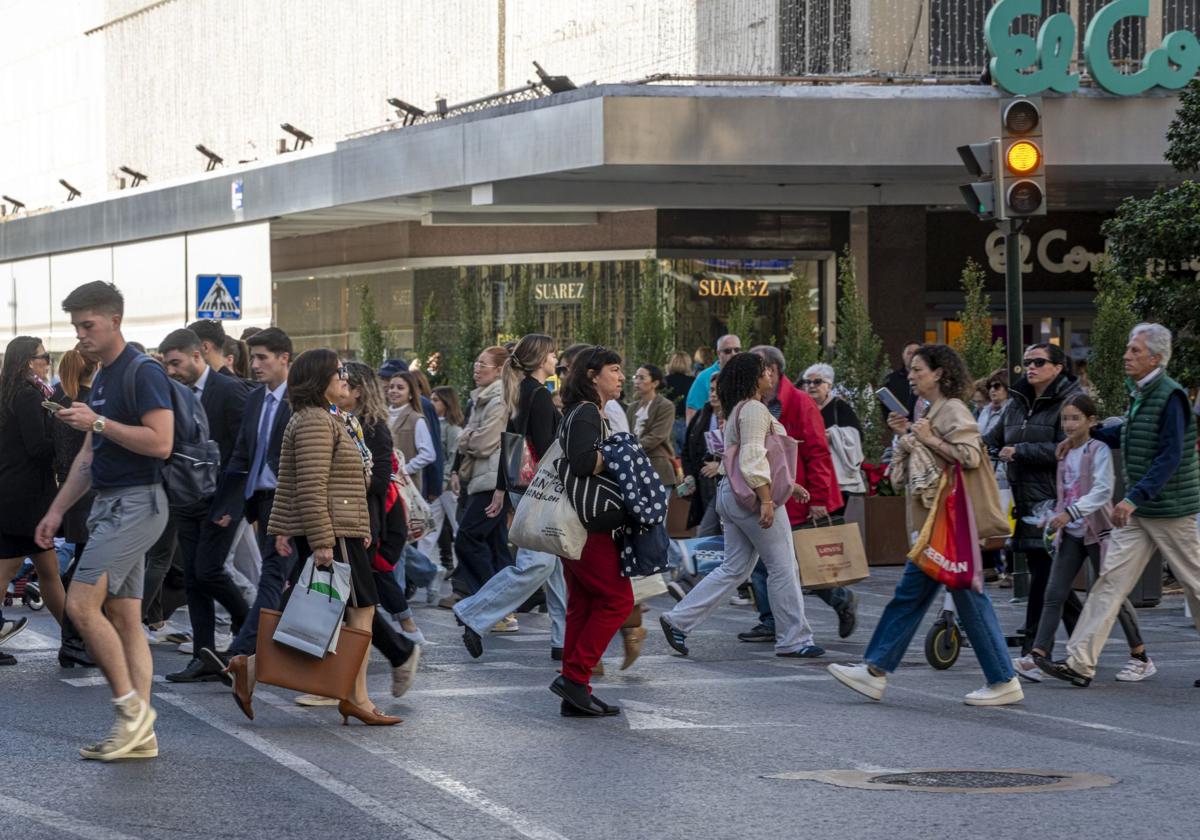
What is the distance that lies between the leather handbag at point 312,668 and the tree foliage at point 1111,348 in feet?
35.6

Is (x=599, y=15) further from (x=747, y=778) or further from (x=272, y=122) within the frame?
(x=747, y=778)

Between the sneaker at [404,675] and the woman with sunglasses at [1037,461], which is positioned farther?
the woman with sunglasses at [1037,461]

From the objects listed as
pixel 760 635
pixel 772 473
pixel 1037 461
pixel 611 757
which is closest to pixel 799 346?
pixel 760 635

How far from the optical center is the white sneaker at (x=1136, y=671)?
11008mm

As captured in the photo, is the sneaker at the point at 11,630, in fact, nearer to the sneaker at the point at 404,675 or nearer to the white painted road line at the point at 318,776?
the white painted road line at the point at 318,776

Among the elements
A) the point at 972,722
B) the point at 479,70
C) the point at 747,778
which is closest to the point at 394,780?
the point at 747,778

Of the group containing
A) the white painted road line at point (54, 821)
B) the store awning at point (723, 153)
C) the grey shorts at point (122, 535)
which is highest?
the store awning at point (723, 153)

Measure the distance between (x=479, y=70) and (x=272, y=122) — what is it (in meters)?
7.69

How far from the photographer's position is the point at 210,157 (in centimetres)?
3762

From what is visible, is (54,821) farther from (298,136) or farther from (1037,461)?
(298,136)

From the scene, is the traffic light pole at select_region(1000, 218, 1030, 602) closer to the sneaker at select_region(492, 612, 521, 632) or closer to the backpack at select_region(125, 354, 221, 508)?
the sneaker at select_region(492, 612, 521, 632)

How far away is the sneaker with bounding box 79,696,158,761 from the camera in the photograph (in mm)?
8188

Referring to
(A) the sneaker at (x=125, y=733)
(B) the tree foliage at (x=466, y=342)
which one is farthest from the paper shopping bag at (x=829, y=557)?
(B) the tree foliage at (x=466, y=342)

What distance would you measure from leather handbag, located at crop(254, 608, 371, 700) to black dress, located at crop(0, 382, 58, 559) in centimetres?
286
